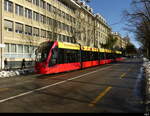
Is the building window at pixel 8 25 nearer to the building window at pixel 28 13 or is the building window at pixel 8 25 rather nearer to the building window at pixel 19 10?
the building window at pixel 19 10

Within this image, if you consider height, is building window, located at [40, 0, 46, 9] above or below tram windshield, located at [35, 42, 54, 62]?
above

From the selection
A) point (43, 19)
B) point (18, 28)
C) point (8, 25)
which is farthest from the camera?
point (43, 19)

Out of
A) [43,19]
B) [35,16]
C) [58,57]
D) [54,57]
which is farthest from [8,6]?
[54,57]

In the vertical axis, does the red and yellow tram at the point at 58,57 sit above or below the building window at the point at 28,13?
below

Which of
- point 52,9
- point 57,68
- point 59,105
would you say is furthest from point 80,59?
point 52,9

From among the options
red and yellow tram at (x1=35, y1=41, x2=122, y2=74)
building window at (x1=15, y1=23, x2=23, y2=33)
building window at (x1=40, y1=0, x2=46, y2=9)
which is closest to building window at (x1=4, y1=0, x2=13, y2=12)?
building window at (x1=15, y1=23, x2=23, y2=33)

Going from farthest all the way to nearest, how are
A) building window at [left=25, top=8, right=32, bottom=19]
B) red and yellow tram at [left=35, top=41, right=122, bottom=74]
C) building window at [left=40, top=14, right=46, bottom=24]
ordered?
building window at [left=40, top=14, right=46, bottom=24] → building window at [left=25, top=8, right=32, bottom=19] → red and yellow tram at [left=35, top=41, right=122, bottom=74]

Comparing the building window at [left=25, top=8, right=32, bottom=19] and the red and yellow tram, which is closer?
the red and yellow tram

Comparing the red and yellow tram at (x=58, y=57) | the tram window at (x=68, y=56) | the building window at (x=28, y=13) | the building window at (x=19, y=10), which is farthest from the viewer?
the building window at (x=28, y=13)

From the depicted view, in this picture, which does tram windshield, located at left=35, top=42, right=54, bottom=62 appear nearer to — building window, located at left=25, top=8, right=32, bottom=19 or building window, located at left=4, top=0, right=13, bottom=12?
building window, located at left=4, top=0, right=13, bottom=12

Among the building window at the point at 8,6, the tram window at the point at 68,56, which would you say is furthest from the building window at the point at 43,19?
the tram window at the point at 68,56

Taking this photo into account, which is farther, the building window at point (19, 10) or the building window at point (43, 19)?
the building window at point (43, 19)

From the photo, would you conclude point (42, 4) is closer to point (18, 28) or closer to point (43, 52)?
point (18, 28)

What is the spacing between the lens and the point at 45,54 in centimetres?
1766
